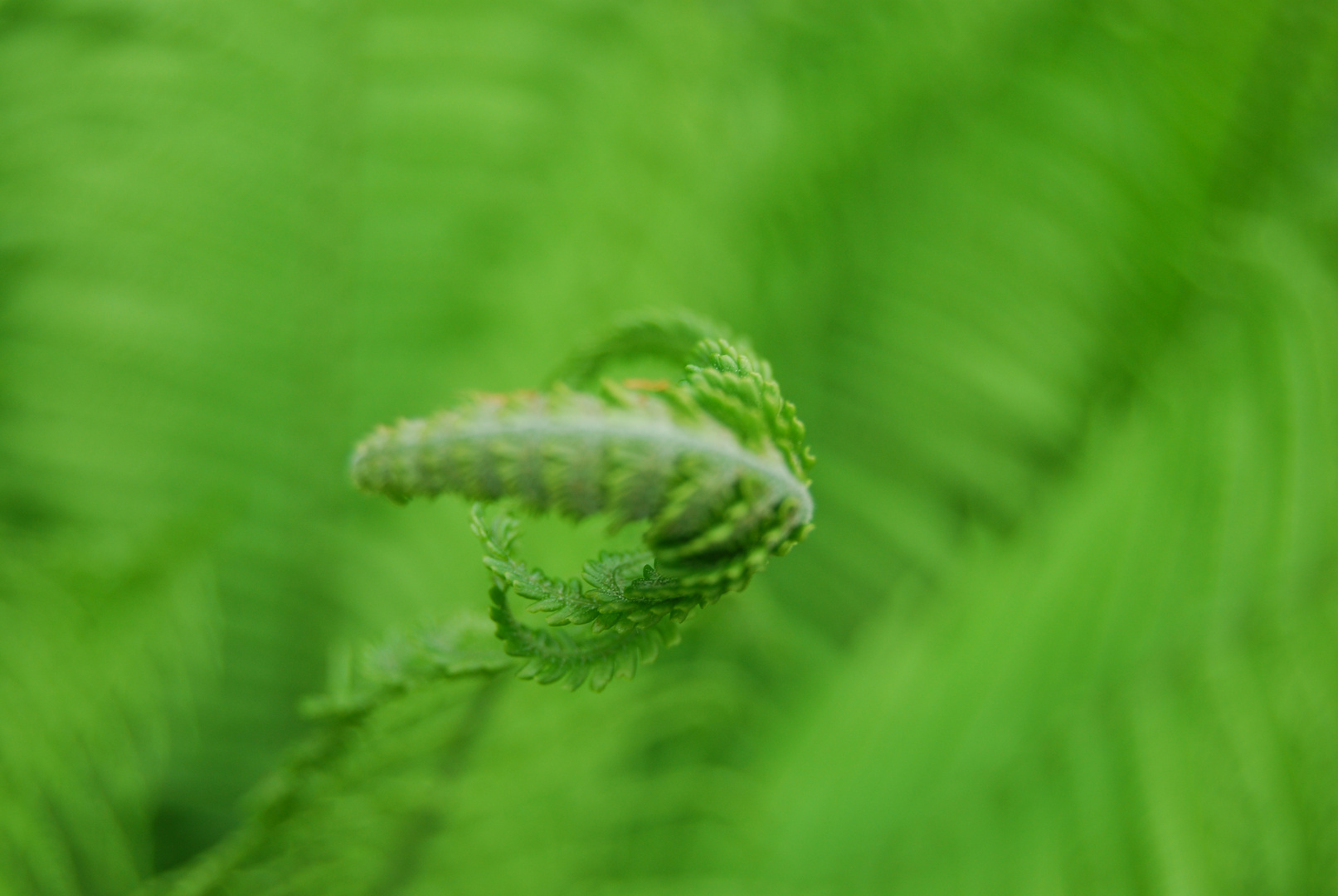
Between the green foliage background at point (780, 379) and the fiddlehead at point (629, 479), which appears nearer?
the fiddlehead at point (629, 479)

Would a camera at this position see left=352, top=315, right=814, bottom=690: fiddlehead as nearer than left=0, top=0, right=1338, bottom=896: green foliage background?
Yes

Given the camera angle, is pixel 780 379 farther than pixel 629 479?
Yes

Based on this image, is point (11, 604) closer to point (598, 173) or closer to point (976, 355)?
point (598, 173)

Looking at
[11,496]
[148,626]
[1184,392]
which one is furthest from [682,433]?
[11,496]
